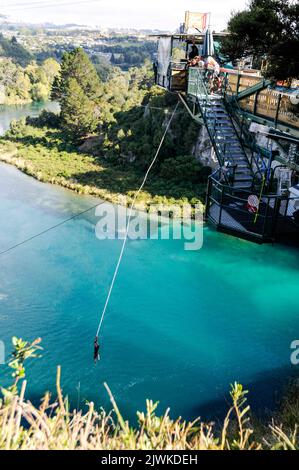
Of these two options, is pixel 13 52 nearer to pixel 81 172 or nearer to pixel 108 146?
pixel 108 146

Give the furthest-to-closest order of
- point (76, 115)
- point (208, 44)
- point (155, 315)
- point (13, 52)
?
point (13, 52), point (76, 115), point (208, 44), point (155, 315)

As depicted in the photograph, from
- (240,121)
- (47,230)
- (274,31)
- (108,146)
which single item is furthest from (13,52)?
Answer: (274,31)

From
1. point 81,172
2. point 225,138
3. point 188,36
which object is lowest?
point 81,172

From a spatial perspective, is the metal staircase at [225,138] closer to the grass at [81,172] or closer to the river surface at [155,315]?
A: the river surface at [155,315]

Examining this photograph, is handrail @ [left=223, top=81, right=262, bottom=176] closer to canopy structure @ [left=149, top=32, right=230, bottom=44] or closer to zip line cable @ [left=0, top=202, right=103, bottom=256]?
canopy structure @ [left=149, top=32, right=230, bottom=44]

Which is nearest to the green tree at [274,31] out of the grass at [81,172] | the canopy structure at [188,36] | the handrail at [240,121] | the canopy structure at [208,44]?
the handrail at [240,121]

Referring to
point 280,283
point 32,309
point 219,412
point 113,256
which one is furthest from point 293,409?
point 113,256
